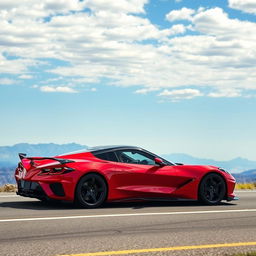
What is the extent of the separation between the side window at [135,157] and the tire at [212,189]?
3.86 ft

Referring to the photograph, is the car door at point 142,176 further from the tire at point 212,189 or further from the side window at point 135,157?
the tire at point 212,189

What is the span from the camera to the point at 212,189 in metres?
12.1

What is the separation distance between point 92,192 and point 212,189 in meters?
2.67

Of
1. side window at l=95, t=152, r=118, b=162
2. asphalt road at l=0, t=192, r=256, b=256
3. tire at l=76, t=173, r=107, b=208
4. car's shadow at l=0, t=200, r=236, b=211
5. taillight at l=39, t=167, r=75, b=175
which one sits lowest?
asphalt road at l=0, t=192, r=256, b=256

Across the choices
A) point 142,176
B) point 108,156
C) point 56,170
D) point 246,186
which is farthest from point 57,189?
point 246,186

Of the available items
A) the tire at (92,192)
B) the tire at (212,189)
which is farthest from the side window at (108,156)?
the tire at (212,189)

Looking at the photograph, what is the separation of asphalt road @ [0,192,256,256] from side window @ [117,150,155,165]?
0.87 meters

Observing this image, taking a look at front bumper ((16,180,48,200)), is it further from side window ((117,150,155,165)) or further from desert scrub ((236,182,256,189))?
desert scrub ((236,182,256,189))

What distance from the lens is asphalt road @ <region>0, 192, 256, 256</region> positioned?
6816 millimetres

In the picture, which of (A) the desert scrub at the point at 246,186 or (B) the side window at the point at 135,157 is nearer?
(B) the side window at the point at 135,157

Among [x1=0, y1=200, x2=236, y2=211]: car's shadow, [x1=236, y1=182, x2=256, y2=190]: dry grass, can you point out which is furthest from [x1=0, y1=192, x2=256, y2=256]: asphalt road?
[x1=236, y1=182, x2=256, y2=190]: dry grass

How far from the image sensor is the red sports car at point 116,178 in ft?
35.2

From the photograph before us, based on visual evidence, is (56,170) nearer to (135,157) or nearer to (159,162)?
(135,157)

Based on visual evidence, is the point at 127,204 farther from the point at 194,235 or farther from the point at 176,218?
the point at 194,235
